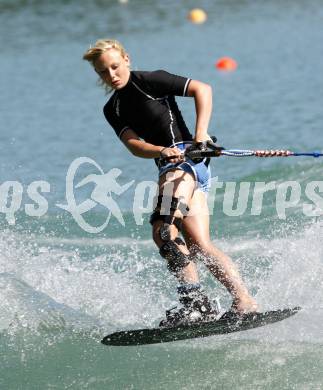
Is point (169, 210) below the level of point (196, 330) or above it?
above

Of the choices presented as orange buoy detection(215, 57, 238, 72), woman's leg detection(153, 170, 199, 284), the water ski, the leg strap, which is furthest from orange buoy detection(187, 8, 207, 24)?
the water ski

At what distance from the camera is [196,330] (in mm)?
5324

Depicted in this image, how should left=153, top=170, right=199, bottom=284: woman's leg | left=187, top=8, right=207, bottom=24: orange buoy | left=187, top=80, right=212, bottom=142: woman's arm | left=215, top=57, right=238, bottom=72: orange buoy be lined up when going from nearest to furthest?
left=153, top=170, right=199, bottom=284: woman's leg < left=187, top=80, right=212, bottom=142: woman's arm < left=215, top=57, right=238, bottom=72: orange buoy < left=187, top=8, right=207, bottom=24: orange buoy

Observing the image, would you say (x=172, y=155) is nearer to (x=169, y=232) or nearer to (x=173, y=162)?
(x=173, y=162)

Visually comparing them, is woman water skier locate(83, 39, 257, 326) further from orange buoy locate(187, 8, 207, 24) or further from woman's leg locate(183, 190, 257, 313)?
orange buoy locate(187, 8, 207, 24)

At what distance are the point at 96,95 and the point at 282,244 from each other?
31.6 feet

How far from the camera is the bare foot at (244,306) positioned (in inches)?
215

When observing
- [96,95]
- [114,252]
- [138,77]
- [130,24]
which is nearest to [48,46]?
[130,24]

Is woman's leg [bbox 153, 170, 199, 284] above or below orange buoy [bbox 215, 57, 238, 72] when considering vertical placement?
below

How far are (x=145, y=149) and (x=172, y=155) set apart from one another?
23cm

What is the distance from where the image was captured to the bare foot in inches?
215

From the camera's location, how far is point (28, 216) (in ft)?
29.4

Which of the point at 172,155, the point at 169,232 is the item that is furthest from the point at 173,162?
the point at 169,232

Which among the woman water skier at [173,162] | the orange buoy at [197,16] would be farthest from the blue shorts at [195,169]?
the orange buoy at [197,16]
